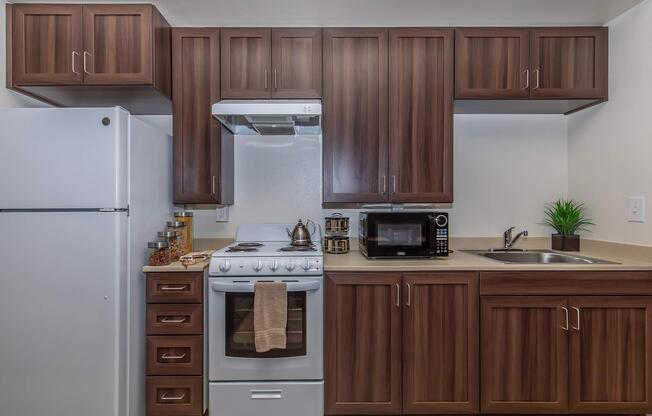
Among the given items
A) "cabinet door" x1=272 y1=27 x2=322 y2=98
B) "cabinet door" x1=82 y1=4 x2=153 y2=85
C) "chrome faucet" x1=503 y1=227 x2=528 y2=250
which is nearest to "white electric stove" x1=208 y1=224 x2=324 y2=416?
"cabinet door" x1=272 y1=27 x2=322 y2=98

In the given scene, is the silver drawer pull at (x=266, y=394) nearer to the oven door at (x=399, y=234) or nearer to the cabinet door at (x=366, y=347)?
the cabinet door at (x=366, y=347)

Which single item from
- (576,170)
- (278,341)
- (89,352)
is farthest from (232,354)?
(576,170)

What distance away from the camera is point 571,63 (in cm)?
232

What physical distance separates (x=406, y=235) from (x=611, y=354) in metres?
1.24

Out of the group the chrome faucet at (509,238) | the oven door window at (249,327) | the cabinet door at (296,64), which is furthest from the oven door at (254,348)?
the chrome faucet at (509,238)

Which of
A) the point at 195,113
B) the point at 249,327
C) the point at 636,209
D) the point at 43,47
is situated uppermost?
the point at 43,47

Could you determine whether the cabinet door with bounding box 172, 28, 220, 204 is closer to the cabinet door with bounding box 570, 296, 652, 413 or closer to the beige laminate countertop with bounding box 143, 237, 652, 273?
the beige laminate countertop with bounding box 143, 237, 652, 273

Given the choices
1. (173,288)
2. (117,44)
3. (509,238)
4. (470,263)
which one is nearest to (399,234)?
(470,263)

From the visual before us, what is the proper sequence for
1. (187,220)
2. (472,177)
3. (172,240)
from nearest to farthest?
(172,240) → (187,220) → (472,177)

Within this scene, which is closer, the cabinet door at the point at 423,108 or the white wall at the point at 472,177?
the cabinet door at the point at 423,108

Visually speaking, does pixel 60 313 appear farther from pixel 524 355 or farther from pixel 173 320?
pixel 524 355

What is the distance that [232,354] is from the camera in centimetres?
202

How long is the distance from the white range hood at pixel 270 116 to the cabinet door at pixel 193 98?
170mm

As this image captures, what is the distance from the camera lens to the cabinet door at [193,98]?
233 cm
